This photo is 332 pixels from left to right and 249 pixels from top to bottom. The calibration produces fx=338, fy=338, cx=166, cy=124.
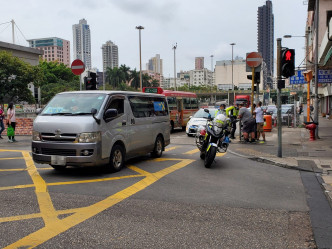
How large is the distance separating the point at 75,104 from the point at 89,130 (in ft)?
3.28

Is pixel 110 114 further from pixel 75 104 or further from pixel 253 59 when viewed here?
pixel 253 59

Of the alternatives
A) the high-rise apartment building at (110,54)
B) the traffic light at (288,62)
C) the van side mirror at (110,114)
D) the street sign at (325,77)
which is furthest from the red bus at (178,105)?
the high-rise apartment building at (110,54)

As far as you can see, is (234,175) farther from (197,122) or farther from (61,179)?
(197,122)

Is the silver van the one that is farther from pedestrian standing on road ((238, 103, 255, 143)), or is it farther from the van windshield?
pedestrian standing on road ((238, 103, 255, 143))

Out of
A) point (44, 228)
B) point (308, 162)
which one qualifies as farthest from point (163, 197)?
point (308, 162)

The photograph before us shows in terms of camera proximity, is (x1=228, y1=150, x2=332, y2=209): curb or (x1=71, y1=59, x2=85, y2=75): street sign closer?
(x1=228, y1=150, x2=332, y2=209): curb

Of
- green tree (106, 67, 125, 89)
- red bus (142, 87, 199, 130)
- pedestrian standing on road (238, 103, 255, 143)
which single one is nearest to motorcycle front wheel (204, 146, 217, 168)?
pedestrian standing on road (238, 103, 255, 143)

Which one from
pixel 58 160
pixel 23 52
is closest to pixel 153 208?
pixel 58 160

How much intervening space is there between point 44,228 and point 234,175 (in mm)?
4854

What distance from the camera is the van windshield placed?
25.0 feet

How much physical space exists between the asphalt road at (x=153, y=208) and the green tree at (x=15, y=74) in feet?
90.9

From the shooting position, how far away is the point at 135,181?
7.05m

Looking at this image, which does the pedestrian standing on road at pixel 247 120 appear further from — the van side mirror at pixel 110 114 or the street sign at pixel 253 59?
the van side mirror at pixel 110 114

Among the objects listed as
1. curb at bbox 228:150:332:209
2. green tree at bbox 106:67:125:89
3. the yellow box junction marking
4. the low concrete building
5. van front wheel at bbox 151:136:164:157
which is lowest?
curb at bbox 228:150:332:209
